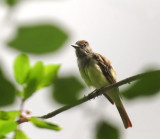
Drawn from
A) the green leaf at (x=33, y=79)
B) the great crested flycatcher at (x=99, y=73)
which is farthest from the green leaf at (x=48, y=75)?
the great crested flycatcher at (x=99, y=73)

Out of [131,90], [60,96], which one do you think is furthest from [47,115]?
[131,90]

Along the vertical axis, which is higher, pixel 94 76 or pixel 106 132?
pixel 94 76

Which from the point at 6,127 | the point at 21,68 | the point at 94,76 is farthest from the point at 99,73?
the point at 6,127

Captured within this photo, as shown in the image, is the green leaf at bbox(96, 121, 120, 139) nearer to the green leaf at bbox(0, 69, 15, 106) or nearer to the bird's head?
the green leaf at bbox(0, 69, 15, 106)

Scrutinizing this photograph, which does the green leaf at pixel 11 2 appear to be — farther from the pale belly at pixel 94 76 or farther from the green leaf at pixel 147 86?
the pale belly at pixel 94 76

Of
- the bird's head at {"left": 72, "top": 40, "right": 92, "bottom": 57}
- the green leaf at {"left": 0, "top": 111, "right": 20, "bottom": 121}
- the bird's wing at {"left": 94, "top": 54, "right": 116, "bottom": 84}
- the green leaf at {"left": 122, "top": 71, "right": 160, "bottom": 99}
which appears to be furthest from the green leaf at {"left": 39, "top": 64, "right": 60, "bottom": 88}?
the bird's head at {"left": 72, "top": 40, "right": 92, "bottom": 57}

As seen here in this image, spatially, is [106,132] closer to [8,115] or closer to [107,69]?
[8,115]

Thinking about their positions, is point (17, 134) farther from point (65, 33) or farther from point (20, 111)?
point (65, 33)
